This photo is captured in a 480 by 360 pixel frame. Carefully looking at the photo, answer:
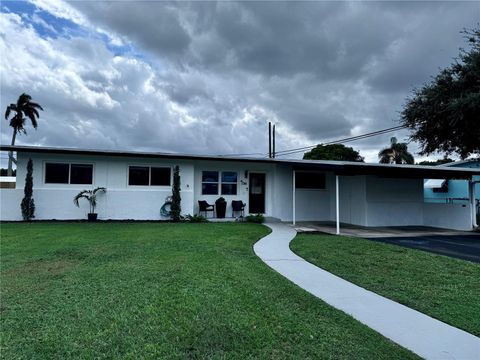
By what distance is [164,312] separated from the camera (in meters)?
3.91

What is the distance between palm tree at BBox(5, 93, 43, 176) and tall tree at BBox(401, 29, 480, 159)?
114 ft

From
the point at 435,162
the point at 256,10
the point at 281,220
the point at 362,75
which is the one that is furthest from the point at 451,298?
the point at 435,162

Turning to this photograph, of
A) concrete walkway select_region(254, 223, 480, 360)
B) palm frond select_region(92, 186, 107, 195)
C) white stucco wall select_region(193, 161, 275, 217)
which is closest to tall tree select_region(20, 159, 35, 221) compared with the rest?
palm frond select_region(92, 186, 107, 195)

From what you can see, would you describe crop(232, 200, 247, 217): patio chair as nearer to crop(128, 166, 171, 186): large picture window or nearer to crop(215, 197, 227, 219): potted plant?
crop(215, 197, 227, 219): potted plant

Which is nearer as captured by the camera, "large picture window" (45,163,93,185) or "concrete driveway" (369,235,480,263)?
"concrete driveway" (369,235,480,263)

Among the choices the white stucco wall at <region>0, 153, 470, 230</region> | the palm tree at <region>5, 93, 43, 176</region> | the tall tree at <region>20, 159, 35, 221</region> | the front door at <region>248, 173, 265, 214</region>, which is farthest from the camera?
the palm tree at <region>5, 93, 43, 176</region>

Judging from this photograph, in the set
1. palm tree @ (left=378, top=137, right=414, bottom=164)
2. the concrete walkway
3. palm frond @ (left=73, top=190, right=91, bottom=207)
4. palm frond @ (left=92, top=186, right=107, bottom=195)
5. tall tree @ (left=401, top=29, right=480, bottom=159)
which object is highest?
palm tree @ (left=378, top=137, right=414, bottom=164)

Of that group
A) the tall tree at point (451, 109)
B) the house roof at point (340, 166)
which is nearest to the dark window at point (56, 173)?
the house roof at point (340, 166)

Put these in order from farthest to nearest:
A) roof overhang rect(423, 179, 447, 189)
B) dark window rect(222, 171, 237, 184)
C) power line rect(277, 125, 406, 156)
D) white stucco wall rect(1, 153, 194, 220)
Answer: roof overhang rect(423, 179, 447, 189) < power line rect(277, 125, 406, 156) < dark window rect(222, 171, 237, 184) < white stucco wall rect(1, 153, 194, 220)

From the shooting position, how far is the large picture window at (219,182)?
52.0 ft

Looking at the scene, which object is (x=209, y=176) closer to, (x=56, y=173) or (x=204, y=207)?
(x=204, y=207)

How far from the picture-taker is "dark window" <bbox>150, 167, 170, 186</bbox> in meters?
14.9

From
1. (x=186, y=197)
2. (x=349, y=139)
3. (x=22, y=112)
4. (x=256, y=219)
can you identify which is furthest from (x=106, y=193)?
(x=22, y=112)

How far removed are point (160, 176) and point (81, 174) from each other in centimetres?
329
